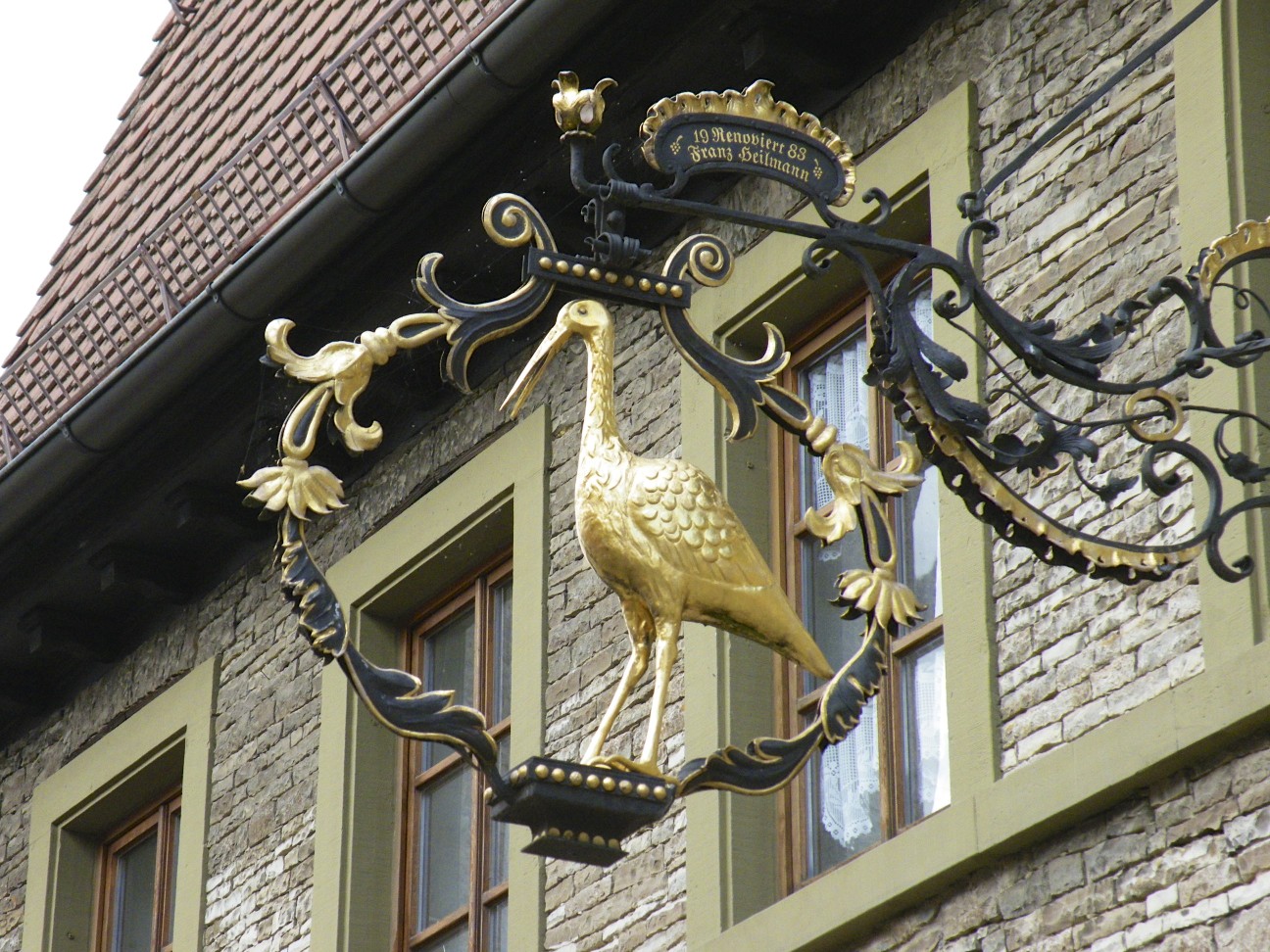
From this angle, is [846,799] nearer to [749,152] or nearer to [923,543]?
[923,543]

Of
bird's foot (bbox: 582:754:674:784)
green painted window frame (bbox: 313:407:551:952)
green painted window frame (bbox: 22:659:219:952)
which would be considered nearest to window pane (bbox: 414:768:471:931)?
green painted window frame (bbox: 313:407:551:952)

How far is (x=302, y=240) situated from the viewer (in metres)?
10.5

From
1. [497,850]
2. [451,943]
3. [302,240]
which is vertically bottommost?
[451,943]

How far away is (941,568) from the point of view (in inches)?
339

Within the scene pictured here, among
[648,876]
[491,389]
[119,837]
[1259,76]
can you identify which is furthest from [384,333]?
[119,837]

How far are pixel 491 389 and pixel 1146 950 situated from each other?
4.07 meters

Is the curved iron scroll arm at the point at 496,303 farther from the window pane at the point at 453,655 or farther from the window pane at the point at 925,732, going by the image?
the window pane at the point at 453,655

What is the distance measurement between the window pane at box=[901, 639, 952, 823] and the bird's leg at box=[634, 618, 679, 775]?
275 centimetres

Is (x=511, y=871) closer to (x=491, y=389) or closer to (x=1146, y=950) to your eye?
(x=491, y=389)

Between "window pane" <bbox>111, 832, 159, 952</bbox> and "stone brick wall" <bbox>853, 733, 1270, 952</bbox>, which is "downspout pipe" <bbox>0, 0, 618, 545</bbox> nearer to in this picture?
"window pane" <bbox>111, 832, 159, 952</bbox>

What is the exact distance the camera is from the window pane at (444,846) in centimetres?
1061

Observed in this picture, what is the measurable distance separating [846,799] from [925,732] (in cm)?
37

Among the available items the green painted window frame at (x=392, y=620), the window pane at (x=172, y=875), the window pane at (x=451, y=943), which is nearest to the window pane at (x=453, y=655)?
the green painted window frame at (x=392, y=620)

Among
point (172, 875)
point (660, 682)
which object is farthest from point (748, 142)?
point (172, 875)
